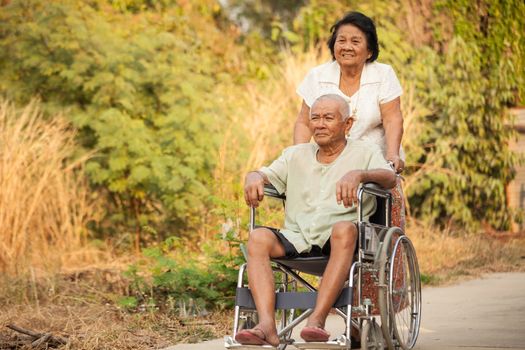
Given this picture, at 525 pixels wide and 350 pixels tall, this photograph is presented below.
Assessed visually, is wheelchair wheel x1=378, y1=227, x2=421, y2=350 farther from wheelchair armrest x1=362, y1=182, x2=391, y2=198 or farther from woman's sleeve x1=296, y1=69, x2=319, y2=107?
woman's sleeve x1=296, y1=69, x2=319, y2=107

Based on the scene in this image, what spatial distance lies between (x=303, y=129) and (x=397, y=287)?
3.40ft

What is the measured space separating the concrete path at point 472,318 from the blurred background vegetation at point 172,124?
5.24 ft

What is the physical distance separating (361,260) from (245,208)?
3073 millimetres

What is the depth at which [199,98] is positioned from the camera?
1161cm

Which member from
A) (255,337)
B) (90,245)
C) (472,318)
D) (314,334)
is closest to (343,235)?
(314,334)

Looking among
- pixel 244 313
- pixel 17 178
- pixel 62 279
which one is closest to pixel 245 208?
pixel 62 279

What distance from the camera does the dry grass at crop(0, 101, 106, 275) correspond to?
28.7ft

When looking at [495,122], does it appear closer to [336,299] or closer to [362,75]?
[362,75]

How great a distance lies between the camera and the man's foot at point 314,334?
14.8ft

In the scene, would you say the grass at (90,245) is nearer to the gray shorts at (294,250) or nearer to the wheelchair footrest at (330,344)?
the gray shorts at (294,250)

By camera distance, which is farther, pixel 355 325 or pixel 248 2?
pixel 248 2

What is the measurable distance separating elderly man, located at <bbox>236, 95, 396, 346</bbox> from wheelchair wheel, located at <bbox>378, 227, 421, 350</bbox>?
215 millimetres

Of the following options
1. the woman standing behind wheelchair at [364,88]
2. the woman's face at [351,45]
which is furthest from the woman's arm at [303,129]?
the woman's face at [351,45]

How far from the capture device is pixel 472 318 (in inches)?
264
